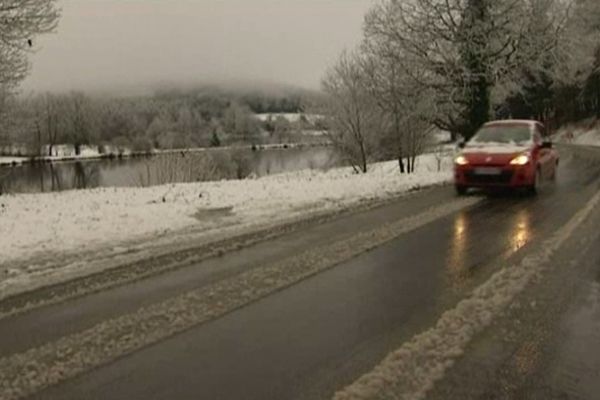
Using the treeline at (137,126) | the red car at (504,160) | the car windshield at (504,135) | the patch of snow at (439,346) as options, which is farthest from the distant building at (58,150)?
the patch of snow at (439,346)

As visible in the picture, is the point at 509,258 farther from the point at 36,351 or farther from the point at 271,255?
the point at 36,351

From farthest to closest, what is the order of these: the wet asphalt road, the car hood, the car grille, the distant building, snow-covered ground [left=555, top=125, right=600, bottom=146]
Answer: the distant building
snow-covered ground [left=555, top=125, right=600, bottom=146]
the car hood
the car grille
the wet asphalt road

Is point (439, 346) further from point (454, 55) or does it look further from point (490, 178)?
point (454, 55)

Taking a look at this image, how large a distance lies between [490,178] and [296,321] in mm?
9763

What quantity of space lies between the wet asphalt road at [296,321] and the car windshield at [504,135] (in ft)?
19.2

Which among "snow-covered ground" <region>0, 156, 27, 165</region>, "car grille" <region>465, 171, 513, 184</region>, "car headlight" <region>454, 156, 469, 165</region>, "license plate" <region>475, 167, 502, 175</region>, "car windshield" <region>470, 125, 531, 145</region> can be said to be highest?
"car windshield" <region>470, 125, 531, 145</region>

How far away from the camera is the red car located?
543 inches

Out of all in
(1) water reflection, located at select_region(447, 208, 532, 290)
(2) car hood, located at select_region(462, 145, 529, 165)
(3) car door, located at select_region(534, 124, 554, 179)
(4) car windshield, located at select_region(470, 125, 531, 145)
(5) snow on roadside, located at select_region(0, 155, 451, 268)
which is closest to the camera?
(1) water reflection, located at select_region(447, 208, 532, 290)

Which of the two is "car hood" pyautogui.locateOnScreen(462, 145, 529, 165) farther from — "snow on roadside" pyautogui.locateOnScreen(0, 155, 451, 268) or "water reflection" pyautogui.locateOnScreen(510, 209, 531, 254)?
"water reflection" pyautogui.locateOnScreen(510, 209, 531, 254)

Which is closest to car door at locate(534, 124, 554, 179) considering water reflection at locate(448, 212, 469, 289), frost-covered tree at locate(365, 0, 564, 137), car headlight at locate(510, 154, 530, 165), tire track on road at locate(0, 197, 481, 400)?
car headlight at locate(510, 154, 530, 165)

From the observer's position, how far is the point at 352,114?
3825 cm

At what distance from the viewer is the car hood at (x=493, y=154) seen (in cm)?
1394

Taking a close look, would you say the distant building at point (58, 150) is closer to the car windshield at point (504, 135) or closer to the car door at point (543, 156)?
the car windshield at point (504, 135)

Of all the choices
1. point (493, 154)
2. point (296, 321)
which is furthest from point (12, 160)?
point (296, 321)
